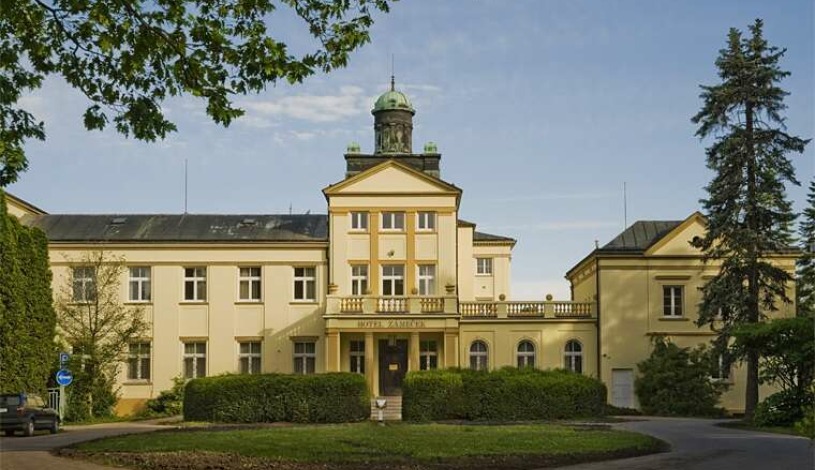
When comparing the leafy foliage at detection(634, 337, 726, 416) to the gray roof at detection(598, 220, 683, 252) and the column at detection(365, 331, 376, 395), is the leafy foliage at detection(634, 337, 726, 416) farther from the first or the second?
the column at detection(365, 331, 376, 395)

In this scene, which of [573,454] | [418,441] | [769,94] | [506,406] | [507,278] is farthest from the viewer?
[507,278]

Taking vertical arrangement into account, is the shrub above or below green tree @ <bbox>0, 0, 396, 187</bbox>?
below

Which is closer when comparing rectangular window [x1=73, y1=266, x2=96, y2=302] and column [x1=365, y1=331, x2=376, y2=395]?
rectangular window [x1=73, y1=266, x2=96, y2=302]

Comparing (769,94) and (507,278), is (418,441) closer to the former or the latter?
(769,94)

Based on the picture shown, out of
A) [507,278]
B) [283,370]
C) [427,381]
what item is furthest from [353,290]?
[507,278]

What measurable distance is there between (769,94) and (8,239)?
91.9 ft

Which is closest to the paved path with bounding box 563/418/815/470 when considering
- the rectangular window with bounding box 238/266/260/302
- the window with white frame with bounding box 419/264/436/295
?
the window with white frame with bounding box 419/264/436/295

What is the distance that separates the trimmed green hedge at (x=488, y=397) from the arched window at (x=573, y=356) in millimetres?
10977

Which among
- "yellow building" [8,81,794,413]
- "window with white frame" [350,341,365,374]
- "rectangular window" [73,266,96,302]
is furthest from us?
"yellow building" [8,81,794,413]

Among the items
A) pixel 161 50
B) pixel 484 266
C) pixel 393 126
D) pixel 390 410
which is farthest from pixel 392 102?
pixel 161 50

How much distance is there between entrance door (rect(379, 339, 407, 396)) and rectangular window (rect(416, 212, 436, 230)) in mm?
4953

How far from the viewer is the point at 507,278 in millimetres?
60094

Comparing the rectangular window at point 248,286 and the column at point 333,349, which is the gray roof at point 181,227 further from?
the column at point 333,349

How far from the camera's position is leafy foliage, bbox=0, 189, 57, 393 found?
127ft
